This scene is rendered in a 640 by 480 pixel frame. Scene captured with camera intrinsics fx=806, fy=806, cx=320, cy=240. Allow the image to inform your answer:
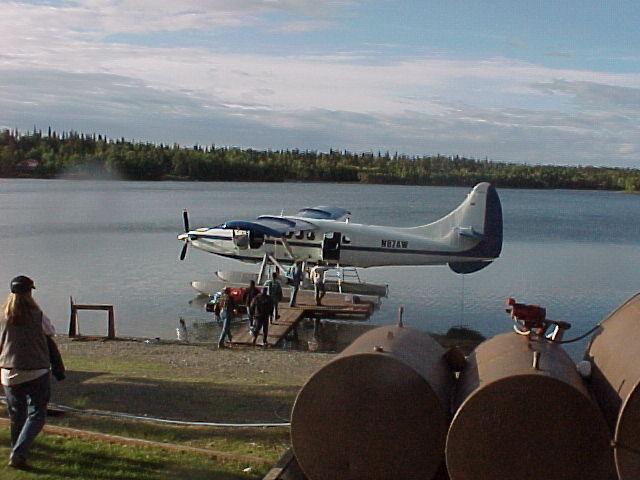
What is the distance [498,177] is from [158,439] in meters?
140

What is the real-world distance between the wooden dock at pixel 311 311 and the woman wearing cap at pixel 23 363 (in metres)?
12.5

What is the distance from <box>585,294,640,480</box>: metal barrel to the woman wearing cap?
3.76m

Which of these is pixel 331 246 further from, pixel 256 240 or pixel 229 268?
pixel 229 268

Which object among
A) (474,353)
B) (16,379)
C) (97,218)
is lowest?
(97,218)

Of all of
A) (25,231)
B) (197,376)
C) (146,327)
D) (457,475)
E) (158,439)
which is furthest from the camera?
(25,231)

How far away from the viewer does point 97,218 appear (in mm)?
64000

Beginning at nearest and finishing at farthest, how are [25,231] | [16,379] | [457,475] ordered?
[457,475], [16,379], [25,231]

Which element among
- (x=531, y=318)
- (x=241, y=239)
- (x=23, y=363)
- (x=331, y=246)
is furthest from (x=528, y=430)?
(x=331, y=246)

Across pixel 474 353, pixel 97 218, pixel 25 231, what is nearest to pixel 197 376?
pixel 474 353

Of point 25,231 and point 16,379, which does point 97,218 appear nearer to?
point 25,231

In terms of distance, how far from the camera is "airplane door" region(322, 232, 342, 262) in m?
26.2

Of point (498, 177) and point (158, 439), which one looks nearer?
point (158, 439)

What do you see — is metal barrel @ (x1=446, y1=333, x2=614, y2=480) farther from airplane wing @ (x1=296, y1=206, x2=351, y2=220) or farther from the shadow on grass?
airplane wing @ (x1=296, y1=206, x2=351, y2=220)

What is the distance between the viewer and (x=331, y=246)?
26250mm
